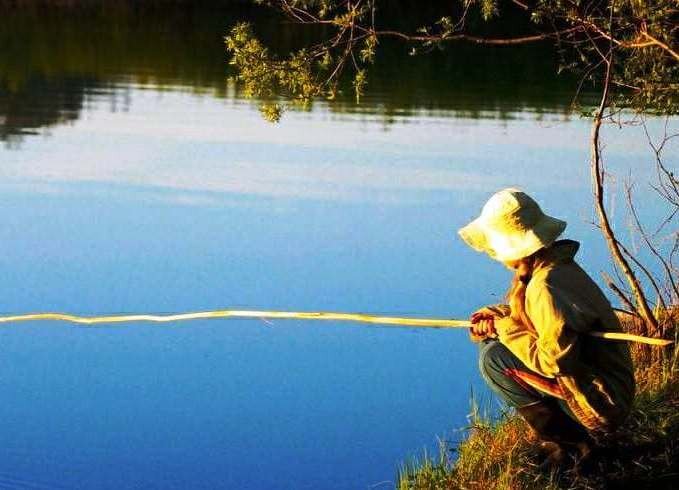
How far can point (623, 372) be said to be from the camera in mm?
4656

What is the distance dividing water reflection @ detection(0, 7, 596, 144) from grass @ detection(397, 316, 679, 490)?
38.9ft

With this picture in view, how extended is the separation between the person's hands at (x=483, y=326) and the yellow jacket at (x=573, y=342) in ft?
0.22

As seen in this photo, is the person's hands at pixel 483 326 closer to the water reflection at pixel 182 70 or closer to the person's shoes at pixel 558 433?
the person's shoes at pixel 558 433

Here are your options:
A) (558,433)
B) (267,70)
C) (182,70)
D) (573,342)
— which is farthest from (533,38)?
(182,70)

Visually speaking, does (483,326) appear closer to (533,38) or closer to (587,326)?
(587,326)

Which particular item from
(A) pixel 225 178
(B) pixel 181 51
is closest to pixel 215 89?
(B) pixel 181 51

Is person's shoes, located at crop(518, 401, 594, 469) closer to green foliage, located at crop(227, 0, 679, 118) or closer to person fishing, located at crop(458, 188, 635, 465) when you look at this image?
person fishing, located at crop(458, 188, 635, 465)

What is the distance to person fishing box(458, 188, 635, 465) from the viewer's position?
174 inches

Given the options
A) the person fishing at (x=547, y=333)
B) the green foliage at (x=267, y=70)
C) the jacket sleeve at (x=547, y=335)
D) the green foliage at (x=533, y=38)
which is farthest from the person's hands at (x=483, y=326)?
the green foliage at (x=267, y=70)

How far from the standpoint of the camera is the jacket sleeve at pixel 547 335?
4.37 metres

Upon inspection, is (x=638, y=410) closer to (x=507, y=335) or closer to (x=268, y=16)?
(x=507, y=335)

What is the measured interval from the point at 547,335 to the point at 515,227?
0.38 metres

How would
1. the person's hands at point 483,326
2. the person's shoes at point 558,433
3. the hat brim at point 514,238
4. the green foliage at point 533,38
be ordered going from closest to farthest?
the hat brim at point 514,238
the person's hands at point 483,326
the person's shoes at point 558,433
the green foliage at point 533,38

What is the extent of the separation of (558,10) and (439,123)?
425 inches
